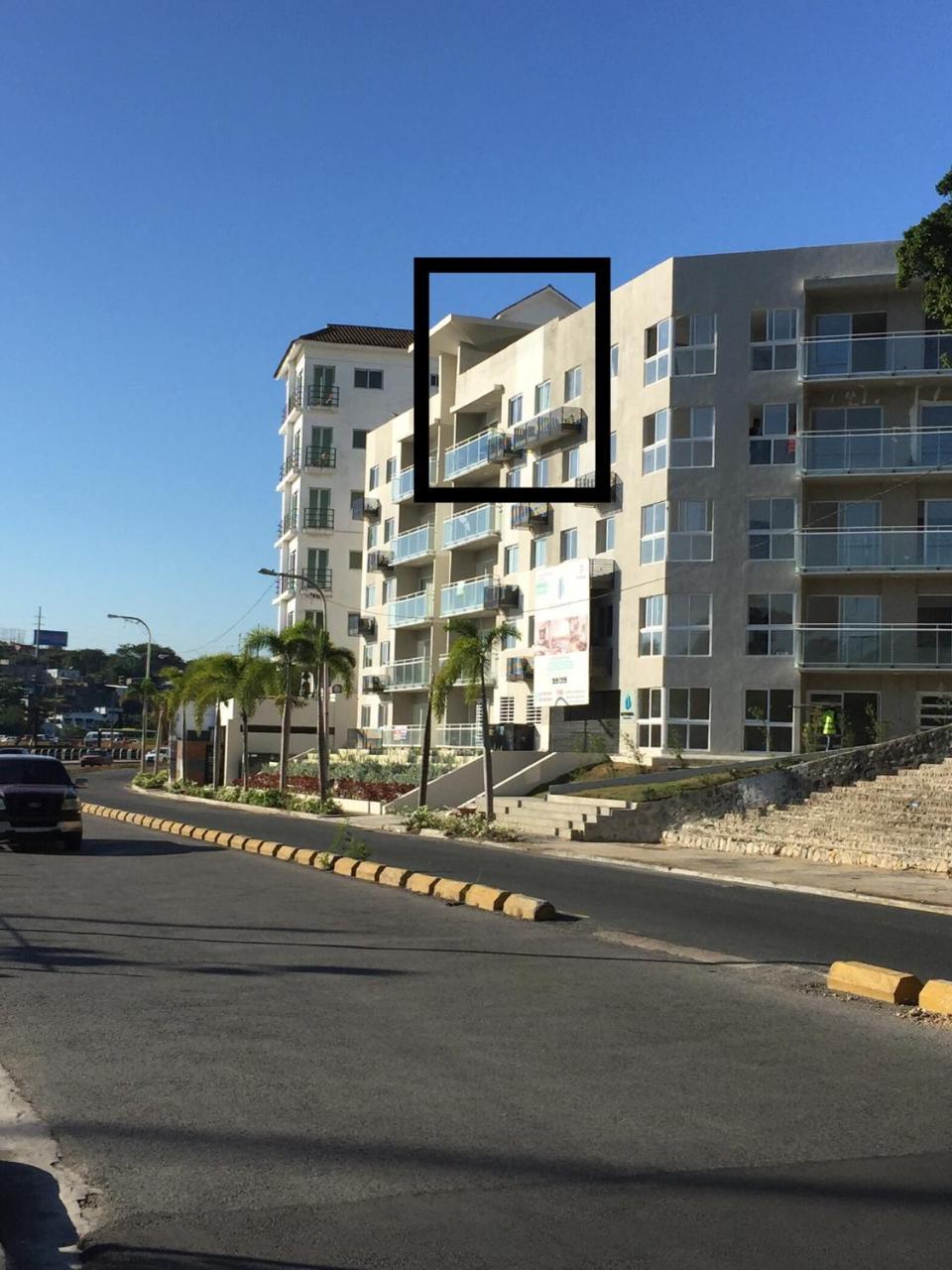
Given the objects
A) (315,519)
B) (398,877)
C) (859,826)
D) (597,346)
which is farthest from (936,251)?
(315,519)

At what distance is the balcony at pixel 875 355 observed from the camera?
135 feet

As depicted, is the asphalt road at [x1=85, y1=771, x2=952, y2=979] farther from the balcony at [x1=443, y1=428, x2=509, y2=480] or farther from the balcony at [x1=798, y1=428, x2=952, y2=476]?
the balcony at [x1=443, y1=428, x2=509, y2=480]

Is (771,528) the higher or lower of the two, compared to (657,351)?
lower

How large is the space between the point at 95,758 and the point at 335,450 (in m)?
39.0

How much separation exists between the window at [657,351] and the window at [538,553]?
8.70 meters

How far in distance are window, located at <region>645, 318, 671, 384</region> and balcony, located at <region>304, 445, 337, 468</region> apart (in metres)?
40.3

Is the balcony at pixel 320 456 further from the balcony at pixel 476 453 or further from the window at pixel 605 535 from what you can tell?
the window at pixel 605 535

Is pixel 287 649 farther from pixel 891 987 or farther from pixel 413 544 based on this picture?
pixel 891 987

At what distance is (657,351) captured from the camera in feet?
145

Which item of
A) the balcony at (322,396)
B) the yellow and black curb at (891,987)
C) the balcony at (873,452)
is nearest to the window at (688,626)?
the balcony at (873,452)

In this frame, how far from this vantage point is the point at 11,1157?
6133 millimetres

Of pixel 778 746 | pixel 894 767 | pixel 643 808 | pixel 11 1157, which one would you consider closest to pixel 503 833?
pixel 643 808

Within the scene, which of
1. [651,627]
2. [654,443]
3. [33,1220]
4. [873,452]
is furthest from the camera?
[654,443]

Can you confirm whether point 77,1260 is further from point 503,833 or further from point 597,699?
point 597,699
